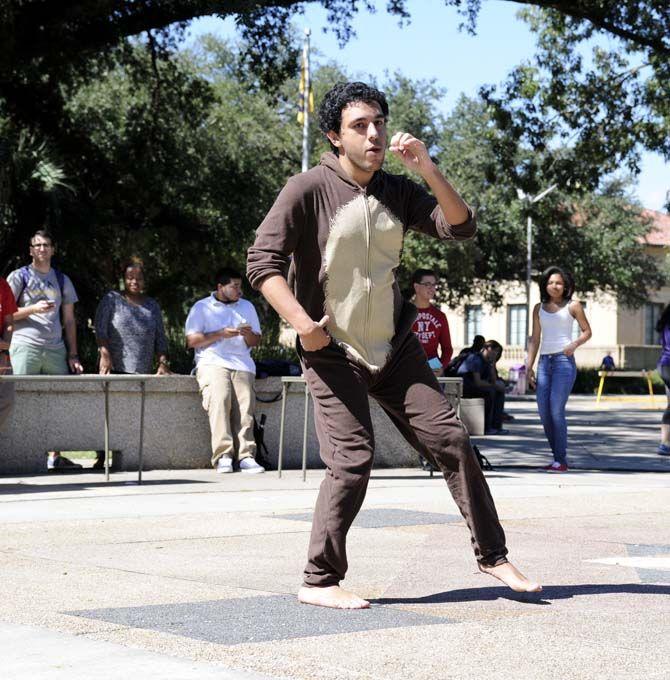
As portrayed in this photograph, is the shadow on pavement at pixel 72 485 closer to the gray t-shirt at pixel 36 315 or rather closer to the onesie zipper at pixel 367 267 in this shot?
the gray t-shirt at pixel 36 315

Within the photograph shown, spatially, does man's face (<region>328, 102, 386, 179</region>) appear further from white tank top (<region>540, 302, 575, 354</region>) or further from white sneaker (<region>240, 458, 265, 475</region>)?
white tank top (<region>540, 302, 575, 354</region>)

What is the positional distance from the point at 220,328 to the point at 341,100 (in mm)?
6732

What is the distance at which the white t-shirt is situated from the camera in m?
11.7

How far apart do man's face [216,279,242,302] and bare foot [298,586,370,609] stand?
706cm

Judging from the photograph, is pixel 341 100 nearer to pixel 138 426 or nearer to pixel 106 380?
pixel 106 380

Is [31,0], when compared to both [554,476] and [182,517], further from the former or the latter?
[182,517]

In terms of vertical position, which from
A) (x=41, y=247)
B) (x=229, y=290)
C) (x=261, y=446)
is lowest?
(x=261, y=446)

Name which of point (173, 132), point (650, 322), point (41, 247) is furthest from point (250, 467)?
point (650, 322)

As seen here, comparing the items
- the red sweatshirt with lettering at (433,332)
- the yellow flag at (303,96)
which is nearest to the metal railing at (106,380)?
the red sweatshirt with lettering at (433,332)

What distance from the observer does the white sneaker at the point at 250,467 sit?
37.7 ft

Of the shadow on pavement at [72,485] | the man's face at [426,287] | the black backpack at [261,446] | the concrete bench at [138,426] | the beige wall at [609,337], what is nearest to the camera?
the shadow on pavement at [72,485]

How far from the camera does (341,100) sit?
511 centimetres

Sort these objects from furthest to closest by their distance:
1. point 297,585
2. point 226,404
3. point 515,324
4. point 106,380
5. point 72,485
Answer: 1. point 515,324
2. point 226,404
3. point 106,380
4. point 72,485
5. point 297,585

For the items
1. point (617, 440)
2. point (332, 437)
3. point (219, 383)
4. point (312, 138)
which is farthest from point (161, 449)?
point (312, 138)
